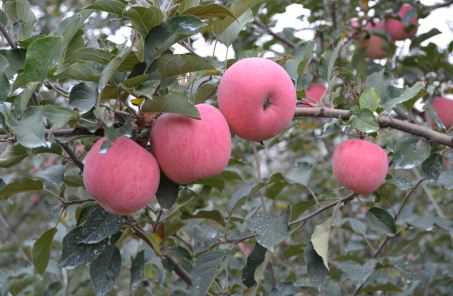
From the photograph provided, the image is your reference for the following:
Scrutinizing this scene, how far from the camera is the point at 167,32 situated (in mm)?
1012

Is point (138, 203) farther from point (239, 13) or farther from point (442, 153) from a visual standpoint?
point (442, 153)

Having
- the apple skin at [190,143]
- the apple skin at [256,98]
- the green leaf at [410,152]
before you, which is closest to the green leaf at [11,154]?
the apple skin at [190,143]

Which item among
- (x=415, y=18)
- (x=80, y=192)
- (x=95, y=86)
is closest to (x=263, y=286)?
(x=95, y=86)

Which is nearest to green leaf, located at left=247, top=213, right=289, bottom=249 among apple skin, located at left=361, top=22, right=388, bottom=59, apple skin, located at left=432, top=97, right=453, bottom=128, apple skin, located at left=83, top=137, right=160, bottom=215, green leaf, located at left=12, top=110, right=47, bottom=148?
apple skin, located at left=83, top=137, right=160, bottom=215

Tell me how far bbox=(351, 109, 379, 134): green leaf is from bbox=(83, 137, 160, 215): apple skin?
17.6 inches

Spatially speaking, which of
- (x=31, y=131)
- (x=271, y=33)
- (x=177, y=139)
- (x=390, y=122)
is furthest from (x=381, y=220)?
(x=271, y=33)

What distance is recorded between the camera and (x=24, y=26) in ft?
4.04

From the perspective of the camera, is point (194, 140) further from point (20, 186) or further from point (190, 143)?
point (20, 186)

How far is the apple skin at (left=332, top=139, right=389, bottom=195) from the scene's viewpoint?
4.39ft

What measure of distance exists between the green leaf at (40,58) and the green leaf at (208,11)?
0.78 ft

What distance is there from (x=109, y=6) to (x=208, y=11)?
0.58ft

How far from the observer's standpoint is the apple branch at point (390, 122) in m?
1.28

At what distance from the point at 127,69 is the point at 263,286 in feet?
2.54

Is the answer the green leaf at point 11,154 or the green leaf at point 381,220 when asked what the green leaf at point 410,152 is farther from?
the green leaf at point 11,154
